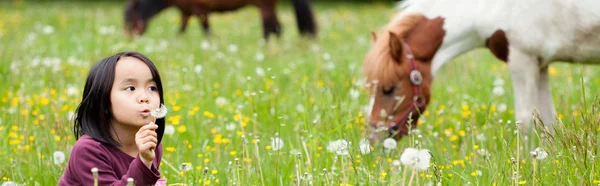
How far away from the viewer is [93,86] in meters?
2.50

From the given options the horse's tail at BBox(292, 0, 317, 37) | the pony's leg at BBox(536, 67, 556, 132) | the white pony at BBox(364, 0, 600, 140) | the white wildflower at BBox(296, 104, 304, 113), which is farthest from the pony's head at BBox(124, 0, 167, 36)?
the pony's leg at BBox(536, 67, 556, 132)

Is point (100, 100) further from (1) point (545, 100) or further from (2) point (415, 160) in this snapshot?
(1) point (545, 100)

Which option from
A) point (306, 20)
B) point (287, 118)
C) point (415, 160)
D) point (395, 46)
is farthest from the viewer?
point (306, 20)

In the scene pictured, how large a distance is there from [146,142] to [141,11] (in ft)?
30.0

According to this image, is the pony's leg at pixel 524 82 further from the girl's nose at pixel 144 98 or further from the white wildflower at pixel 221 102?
the girl's nose at pixel 144 98

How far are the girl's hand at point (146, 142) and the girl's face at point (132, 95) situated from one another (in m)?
0.13

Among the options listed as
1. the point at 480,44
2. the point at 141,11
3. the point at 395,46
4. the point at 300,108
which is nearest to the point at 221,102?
the point at 300,108

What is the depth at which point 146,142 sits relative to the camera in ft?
7.57

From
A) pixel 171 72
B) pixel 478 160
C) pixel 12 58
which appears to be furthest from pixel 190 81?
pixel 478 160

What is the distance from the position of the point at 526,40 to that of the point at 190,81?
2.95 m

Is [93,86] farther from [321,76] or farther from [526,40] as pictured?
[321,76]

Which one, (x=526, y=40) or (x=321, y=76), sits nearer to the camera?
(x=526, y=40)

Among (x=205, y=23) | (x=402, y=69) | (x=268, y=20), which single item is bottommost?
(x=402, y=69)

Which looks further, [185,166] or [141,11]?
[141,11]
